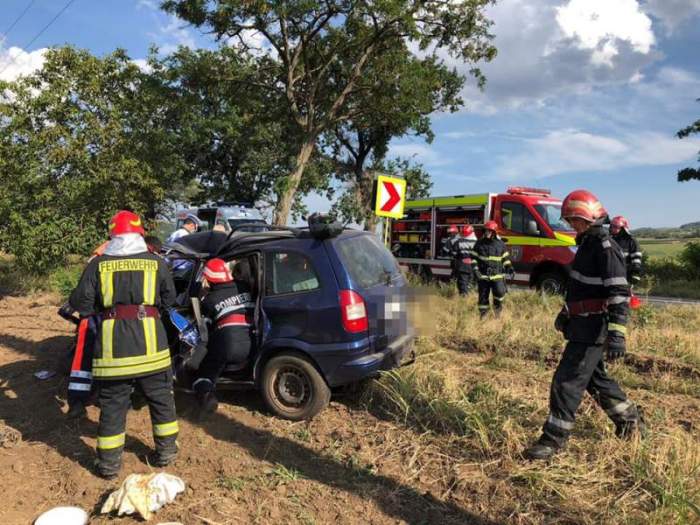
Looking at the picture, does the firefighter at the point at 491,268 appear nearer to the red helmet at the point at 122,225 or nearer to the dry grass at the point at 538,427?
the dry grass at the point at 538,427

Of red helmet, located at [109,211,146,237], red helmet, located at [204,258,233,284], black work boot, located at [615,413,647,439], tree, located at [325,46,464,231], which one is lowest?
black work boot, located at [615,413,647,439]

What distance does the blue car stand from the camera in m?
4.34

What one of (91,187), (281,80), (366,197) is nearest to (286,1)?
(281,80)

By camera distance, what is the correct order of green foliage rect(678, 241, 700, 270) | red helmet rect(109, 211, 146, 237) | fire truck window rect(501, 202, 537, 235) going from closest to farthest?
red helmet rect(109, 211, 146, 237)
fire truck window rect(501, 202, 537, 235)
green foliage rect(678, 241, 700, 270)

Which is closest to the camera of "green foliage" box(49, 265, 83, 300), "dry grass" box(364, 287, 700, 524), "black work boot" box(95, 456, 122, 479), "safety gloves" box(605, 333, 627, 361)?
"dry grass" box(364, 287, 700, 524)

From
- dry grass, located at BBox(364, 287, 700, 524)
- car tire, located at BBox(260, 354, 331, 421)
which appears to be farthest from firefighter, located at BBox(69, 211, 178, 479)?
dry grass, located at BBox(364, 287, 700, 524)

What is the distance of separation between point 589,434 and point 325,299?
7.26ft

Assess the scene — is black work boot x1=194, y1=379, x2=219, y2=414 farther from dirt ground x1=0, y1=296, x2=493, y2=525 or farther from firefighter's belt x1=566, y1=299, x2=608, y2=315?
firefighter's belt x1=566, y1=299, x2=608, y2=315

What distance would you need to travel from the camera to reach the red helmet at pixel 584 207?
146 inches

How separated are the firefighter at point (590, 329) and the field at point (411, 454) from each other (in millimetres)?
175

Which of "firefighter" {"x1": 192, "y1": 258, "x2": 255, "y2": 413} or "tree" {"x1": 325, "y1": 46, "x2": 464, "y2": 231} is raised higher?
"tree" {"x1": 325, "y1": 46, "x2": 464, "y2": 231}

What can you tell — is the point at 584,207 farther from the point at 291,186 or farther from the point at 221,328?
the point at 291,186

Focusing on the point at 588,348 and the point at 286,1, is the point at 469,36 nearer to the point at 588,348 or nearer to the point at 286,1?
the point at 286,1

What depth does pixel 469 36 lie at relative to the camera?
14.2 metres
